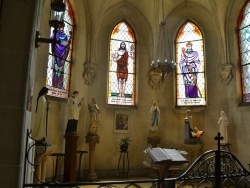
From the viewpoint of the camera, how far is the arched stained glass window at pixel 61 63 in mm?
8320

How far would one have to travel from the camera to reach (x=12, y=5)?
2.69 m

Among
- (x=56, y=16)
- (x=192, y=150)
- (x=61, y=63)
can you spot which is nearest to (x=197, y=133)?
(x=192, y=150)

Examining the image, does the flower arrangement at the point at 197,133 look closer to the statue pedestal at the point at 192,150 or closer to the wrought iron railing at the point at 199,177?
the statue pedestal at the point at 192,150

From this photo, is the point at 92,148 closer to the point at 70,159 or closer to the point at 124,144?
the point at 124,144

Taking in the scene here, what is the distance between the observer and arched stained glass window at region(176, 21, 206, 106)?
1047 centimetres

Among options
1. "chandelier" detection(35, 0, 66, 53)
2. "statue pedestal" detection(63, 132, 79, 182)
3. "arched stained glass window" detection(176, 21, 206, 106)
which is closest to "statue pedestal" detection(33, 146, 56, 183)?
"statue pedestal" detection(63, 132, 79, 182)

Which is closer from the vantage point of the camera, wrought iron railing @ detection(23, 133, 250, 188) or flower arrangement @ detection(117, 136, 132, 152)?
wrought iron railing @ detection(23, 133, 250, 188)

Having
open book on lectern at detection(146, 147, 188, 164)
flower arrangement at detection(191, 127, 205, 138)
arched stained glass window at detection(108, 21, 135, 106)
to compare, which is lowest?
open book on lectern at detection(146, 147, 188, 164)

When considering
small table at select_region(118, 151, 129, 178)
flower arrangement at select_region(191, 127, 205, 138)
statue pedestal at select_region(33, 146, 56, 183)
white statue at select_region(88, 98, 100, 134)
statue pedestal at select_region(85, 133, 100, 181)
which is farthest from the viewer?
small table at select_region(118, 151, 129, 178)

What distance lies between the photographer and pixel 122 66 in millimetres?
10633

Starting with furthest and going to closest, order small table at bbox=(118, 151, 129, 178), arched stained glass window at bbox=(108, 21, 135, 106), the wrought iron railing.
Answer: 1. arched stained glass window at bbox=(108, 21, 135, 106)
2. small table at bbox=(118, 151, 129, 178)
3. the wrought iron railing

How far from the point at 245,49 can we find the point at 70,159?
25.1 ft

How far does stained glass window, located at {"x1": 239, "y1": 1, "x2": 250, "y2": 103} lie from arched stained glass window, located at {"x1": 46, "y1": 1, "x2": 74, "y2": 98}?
6695 mm

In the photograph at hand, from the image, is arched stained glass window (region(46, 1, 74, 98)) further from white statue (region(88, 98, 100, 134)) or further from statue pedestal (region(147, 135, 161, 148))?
statue pedestal (region(147, 135, 161, 148))
